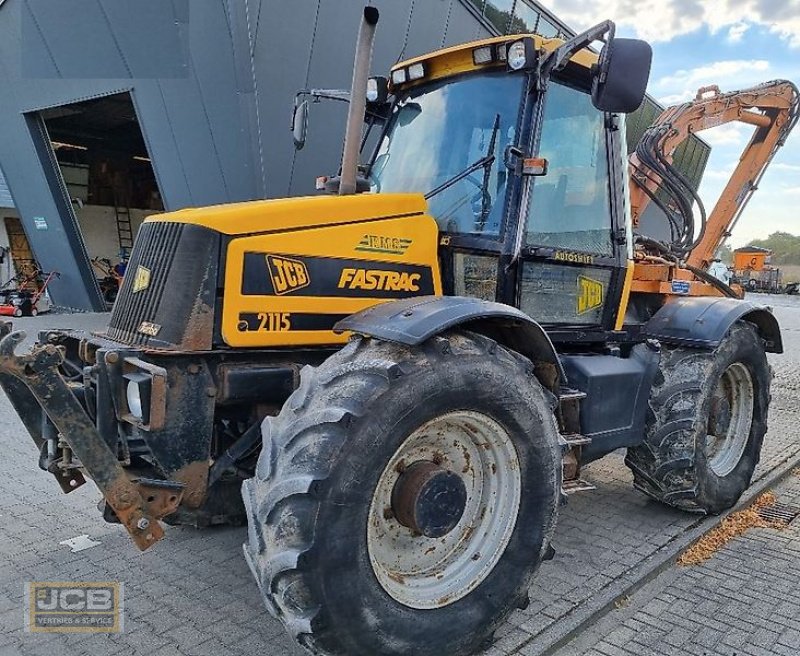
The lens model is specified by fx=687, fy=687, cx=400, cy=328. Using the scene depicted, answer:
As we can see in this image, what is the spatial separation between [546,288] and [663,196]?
10.0 feet

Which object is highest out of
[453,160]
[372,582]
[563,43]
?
[563,43]

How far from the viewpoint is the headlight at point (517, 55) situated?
3672 mm

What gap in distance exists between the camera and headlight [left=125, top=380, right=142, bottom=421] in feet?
9.54

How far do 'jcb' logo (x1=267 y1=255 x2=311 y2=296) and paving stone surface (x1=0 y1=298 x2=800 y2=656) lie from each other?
62.7 inches

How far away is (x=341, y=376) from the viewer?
8.89 feet

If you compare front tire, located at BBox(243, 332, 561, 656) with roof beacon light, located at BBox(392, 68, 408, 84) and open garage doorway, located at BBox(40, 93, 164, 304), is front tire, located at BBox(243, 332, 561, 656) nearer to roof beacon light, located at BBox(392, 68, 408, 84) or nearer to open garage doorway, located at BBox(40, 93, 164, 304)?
roof beacon light, located at BBox(392, 68, 408, 84)

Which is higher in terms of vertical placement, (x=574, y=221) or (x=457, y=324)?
(x=574, y=221)

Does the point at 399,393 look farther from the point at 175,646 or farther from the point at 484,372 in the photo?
the point at 175,646

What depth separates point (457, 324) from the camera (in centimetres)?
295

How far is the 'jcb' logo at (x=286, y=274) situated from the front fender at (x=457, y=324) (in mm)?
280

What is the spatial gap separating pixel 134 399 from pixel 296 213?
43.2 inches

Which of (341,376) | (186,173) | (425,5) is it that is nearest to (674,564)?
(341,376)

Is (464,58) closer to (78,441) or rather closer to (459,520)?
(459,520)

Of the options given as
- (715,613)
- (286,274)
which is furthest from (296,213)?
(715,613)
